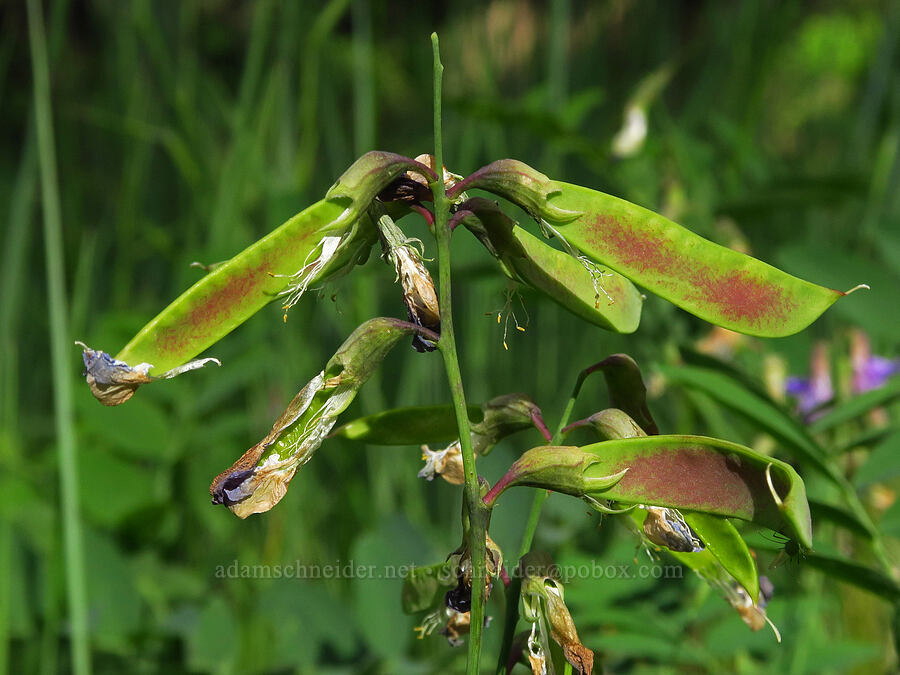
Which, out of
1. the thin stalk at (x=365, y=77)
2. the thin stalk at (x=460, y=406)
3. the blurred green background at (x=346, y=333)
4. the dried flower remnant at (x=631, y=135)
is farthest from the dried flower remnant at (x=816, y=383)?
the thin stalk at (x=460, y=406)

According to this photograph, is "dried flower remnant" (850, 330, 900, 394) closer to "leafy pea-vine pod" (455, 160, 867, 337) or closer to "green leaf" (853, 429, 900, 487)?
"green leaf" (853, 429, 900, 487)

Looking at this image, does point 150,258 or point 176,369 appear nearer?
point 176,369

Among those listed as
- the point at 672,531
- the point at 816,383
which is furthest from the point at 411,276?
the point at 816,383

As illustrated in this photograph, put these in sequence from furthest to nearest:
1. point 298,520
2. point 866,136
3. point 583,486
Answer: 1. point 866,136
2. point 298,520
3. point 583,486

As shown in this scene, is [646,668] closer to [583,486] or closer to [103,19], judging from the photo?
[583,486]

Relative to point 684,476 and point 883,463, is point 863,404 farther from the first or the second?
point 684,476

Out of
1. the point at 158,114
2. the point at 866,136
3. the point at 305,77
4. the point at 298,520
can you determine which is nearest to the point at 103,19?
the point at 158,114
